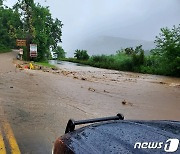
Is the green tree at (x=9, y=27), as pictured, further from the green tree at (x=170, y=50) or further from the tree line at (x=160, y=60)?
the green tree at (x=170, y=50)

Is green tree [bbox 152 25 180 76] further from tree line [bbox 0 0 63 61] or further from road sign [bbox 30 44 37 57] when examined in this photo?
tree line [bbox 0 0 63 61]

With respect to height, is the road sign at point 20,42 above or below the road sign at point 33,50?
above

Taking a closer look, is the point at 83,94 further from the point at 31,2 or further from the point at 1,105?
the point at 31,2

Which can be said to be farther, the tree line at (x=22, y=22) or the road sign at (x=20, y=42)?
the tree line at (x=22, y=22)

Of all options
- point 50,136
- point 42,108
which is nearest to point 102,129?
point 50,136

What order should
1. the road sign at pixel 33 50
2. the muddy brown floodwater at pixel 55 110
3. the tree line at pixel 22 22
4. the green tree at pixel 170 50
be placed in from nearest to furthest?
the muddy brown floodwater at pixel 55 110 → the green tree at pixel 170 50 → the road sign at pixel 33 50 → the tree line at pixel 22 22

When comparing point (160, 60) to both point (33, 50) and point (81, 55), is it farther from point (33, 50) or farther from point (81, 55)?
point (81, 55)

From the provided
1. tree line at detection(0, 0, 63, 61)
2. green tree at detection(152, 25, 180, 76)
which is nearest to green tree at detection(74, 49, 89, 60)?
tree line at detection(0, 0, 63, 61)

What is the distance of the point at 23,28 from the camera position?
240 feet

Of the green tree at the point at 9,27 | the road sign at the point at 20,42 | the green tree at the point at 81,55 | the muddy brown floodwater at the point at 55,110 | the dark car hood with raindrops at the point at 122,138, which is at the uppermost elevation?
the green tree at the point at 9,27

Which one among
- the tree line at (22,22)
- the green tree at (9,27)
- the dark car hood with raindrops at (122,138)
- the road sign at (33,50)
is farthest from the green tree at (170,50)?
the green tree at (9,27)

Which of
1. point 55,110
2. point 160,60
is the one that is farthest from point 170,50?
point 55,110

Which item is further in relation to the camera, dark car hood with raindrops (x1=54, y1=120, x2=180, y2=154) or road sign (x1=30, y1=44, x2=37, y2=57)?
road sign (x1=30, y1=44, x2=37, y2=57)

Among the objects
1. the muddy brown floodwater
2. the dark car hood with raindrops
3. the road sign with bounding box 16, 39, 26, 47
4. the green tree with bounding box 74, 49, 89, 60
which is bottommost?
the muddy brown floodwater
